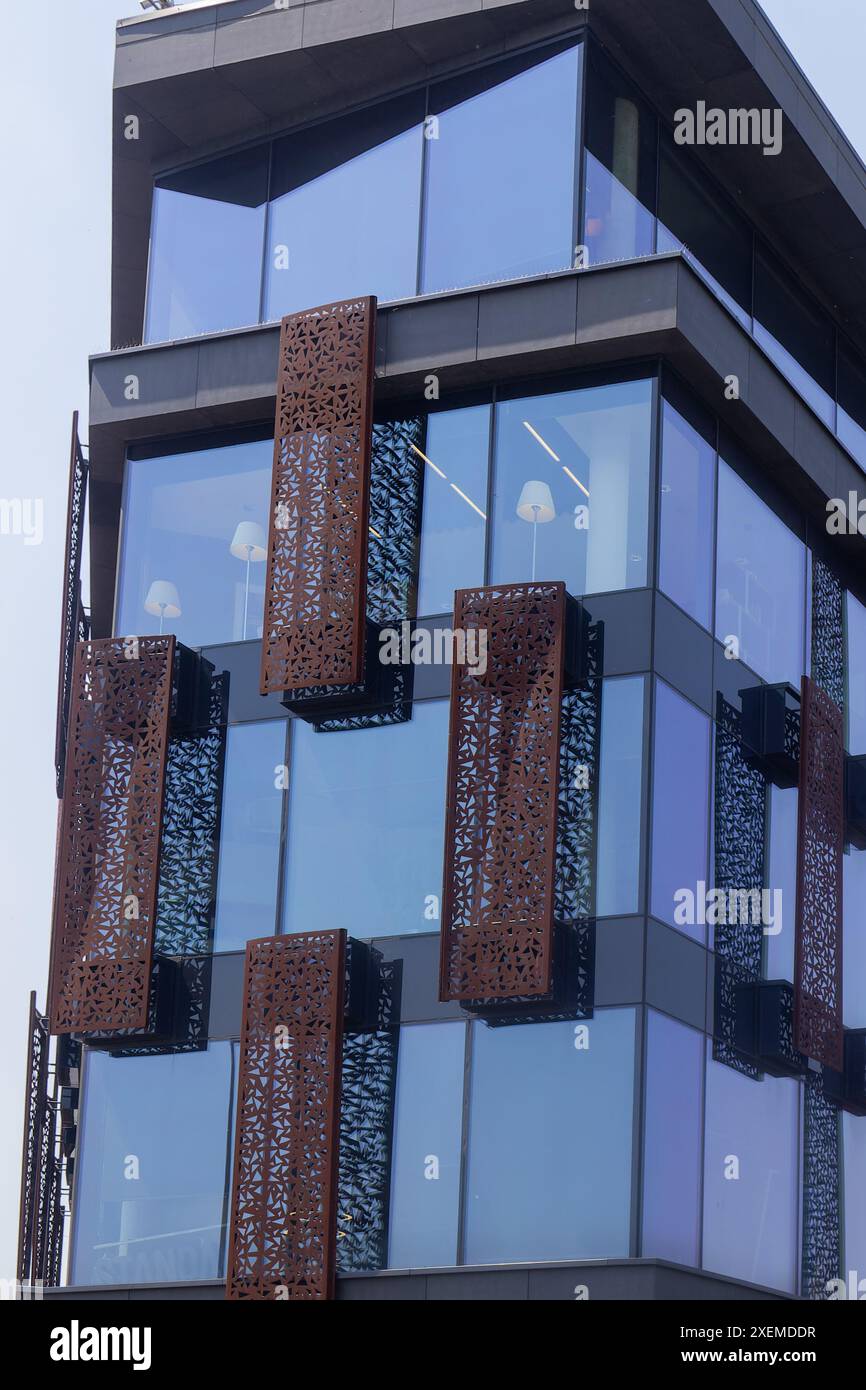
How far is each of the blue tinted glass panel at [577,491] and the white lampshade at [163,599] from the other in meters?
3.79

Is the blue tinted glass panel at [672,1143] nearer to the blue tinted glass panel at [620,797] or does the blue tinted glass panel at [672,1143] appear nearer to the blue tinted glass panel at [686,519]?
the blue tinted glass panel at [620,797]

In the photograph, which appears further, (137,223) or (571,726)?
(137,223)

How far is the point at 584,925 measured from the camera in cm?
2136

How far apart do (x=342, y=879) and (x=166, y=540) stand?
468 cm

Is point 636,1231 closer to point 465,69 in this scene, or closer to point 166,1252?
point 166,1252

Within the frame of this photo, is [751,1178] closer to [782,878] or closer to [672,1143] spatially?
[672,1143]

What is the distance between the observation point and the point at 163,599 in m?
24.5

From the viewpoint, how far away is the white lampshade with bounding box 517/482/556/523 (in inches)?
898

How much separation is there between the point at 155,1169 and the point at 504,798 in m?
5.12

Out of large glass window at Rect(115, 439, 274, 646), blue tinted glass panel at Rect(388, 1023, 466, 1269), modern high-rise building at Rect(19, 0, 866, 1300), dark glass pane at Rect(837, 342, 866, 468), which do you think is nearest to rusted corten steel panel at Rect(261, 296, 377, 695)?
modern high-rise building at Rect(19, 0, 866, 1300)

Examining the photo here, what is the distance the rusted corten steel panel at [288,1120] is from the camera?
20969 mm

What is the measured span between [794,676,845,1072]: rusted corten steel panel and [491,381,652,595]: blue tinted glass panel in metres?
3.23

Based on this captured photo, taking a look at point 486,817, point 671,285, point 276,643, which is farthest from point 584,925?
point 671,285

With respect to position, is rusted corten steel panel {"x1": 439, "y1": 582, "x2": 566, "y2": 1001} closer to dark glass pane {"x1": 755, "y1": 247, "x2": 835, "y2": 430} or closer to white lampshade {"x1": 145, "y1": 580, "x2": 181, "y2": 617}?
white lampshade {"x1": 145, "y1": 580, "x2": 181, "y2": 617}
